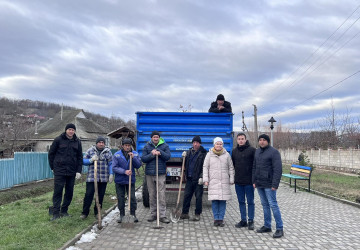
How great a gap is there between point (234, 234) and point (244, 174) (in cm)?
113

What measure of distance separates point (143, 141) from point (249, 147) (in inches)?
107

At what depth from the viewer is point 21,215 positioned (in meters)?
6.61

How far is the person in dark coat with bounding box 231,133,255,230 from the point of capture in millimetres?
5852

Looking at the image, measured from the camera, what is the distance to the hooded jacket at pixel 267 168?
534cm

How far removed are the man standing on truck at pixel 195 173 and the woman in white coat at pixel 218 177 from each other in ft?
0.95

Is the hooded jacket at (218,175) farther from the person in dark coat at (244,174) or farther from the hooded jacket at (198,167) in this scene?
the hooded jacket at (198,167)

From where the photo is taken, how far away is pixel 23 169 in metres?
13.4

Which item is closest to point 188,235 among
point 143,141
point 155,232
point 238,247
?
point 155,232

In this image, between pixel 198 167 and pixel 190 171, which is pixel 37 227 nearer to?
pixel 190 171

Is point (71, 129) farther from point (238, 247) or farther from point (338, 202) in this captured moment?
point (338, 202)

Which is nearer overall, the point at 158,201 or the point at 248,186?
the point at 248,186

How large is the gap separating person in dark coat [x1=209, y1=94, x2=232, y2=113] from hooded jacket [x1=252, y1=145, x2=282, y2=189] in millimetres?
2466

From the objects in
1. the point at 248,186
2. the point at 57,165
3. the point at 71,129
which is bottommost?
the point at 248,186

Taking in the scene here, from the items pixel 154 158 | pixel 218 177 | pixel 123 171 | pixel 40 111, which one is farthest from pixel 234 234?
pixel 40 111
